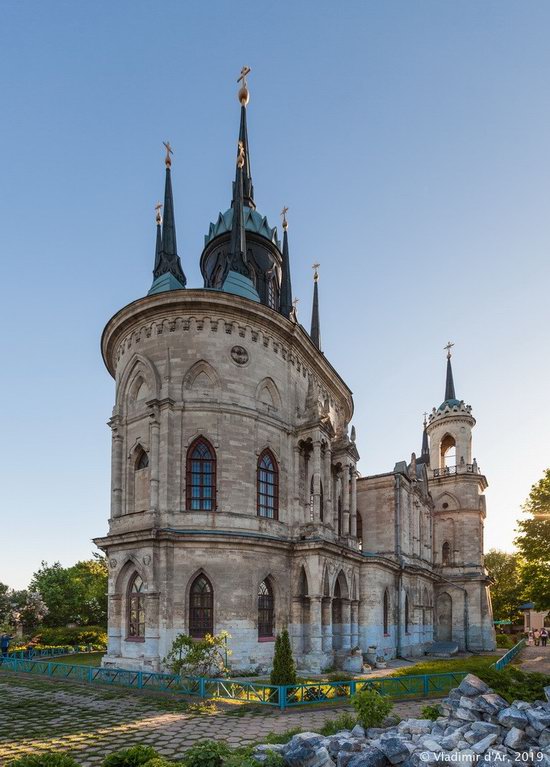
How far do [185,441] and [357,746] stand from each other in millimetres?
15243

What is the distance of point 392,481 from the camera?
36.4 metres

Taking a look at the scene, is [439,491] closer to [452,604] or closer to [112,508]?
[452,604]

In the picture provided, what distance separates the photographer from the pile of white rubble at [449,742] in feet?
28.8

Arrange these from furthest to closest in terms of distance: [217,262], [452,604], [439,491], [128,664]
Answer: [439,491]
[452,604]
[217,262]
[128,664]

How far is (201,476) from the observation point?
76.6 feet

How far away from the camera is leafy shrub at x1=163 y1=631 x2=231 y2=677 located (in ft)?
59.4

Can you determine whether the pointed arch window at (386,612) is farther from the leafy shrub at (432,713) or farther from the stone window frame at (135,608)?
the leafy shrub at (432,713)

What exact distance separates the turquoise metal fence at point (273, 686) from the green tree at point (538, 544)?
13022 mm

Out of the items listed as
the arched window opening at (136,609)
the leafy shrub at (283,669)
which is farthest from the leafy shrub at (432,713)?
the arched window opening at (136,609)

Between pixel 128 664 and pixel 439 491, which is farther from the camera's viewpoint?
pixel 439 491

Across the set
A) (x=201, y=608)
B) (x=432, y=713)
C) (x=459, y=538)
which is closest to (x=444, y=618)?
(x=459, y=538)

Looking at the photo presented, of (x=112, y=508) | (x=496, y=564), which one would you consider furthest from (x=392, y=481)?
(x=496, y=564)

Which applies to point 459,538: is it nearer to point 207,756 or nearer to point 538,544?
point 538,544

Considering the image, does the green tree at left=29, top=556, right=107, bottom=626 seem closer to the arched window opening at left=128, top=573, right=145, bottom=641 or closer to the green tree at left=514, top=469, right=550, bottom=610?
Answer: the arched window opening at left=128, top=573, right=145, bottom=641
